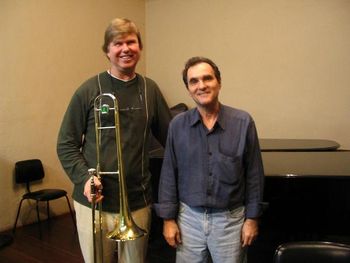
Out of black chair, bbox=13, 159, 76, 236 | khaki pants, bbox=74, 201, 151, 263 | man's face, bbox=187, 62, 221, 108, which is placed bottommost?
black chair, bbox=13, 159, 76, 236

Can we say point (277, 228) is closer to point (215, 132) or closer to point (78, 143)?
point (215, 132)

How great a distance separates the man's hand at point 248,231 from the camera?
1.55m

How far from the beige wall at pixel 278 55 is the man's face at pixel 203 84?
11.1 ft

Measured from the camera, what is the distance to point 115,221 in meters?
1.66

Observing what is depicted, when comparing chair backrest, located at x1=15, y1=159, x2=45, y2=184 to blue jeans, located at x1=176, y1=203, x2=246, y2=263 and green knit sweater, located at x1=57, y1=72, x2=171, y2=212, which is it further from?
blue jeans, located at x1=176, y1=203, x2=246, y2=263

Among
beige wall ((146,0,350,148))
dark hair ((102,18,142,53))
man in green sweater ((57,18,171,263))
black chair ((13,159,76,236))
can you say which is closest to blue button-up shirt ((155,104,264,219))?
man in green sweater ((57,18,171,263))

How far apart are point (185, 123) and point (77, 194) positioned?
1.95 ft

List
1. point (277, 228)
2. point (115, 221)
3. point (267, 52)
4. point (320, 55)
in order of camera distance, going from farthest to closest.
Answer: point (267, 52), point (320, 55), point (277, 228), point (115, 221)

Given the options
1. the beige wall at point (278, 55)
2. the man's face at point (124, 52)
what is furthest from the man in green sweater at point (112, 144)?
the beige wall at point (278, 55)

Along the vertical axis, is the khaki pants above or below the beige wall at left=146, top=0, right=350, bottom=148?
below

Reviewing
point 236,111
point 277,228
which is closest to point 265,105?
point 277,228

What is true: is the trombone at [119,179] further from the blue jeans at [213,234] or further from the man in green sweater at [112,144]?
the blue jeans at [213,234]

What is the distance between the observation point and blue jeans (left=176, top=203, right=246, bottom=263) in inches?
60.4

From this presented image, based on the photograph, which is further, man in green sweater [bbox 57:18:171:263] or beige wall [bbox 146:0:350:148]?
beige wall [bbox 146:0:350:148]
